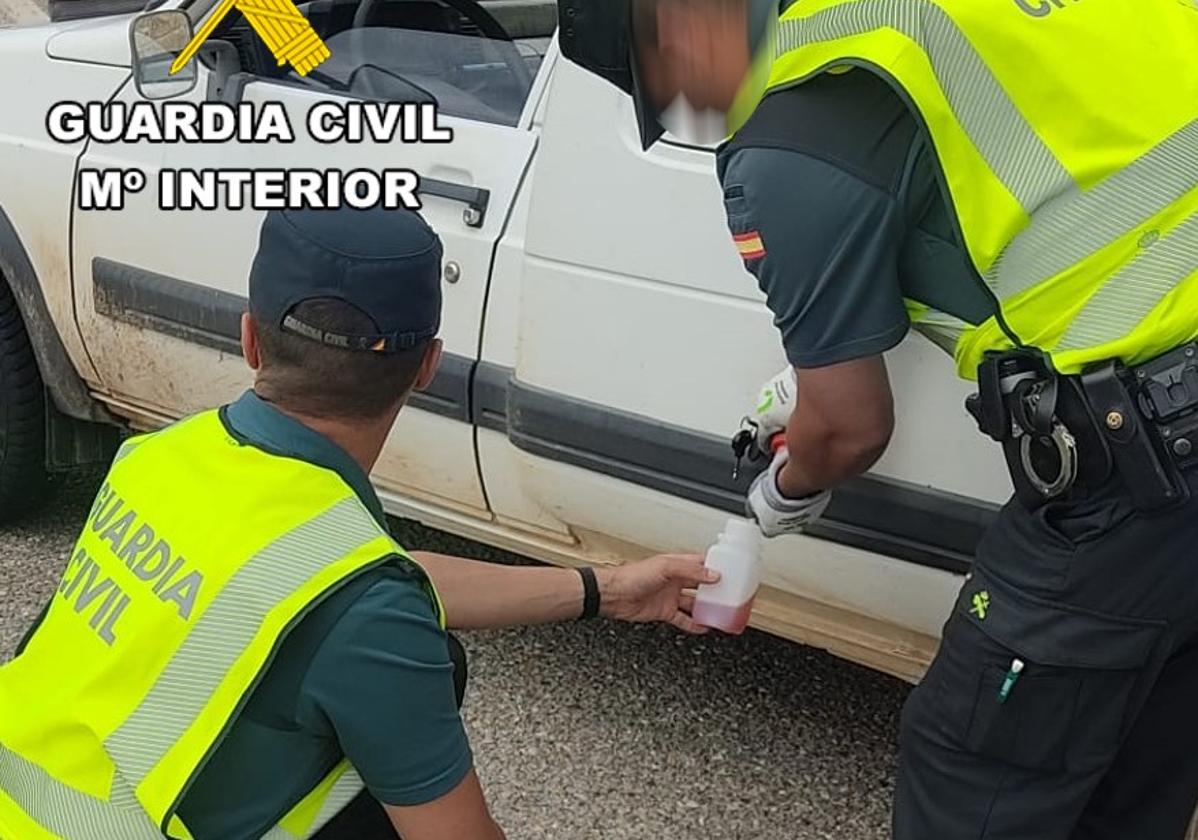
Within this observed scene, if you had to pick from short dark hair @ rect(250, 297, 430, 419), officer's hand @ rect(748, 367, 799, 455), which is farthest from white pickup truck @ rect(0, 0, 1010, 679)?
short dark hair @ rect(250, 297, 430, 419)

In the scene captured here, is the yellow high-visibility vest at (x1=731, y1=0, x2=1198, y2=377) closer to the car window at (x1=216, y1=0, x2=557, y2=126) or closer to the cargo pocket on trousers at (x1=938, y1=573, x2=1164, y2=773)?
the cargo pocket on trousers at (x1=938, y1=573, x2=1164, y2=773)

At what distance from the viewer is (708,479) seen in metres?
2.48

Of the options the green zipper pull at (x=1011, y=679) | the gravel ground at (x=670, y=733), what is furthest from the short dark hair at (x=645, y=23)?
the gravel ground at (x=670, y=733)

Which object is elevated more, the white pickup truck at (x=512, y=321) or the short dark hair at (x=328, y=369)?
the short dark hair at (x=328, y=369)

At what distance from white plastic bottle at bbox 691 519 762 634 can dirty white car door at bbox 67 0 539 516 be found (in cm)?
76

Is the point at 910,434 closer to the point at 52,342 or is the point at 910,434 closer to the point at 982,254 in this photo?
the point at 982,254

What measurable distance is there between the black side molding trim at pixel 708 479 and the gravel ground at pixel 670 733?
0.66 m

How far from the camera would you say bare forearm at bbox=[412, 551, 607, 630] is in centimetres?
205

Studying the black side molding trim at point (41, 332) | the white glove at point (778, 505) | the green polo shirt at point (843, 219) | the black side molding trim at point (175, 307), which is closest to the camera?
the green polo shirt at point (843, 219)

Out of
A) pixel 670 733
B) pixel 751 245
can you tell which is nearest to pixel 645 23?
pixel 751 245

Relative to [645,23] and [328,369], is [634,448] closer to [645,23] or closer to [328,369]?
[645,23]

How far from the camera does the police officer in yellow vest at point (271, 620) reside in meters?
1.45

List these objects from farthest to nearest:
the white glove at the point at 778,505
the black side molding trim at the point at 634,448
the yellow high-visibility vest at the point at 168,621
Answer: the black side molding trim at the point at 634,448 → the white glove at the point at 778,505 → the yellow high-visibility vest at the point at 168,621

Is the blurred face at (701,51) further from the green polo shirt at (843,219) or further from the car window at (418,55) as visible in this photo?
the car window at (418,55)
